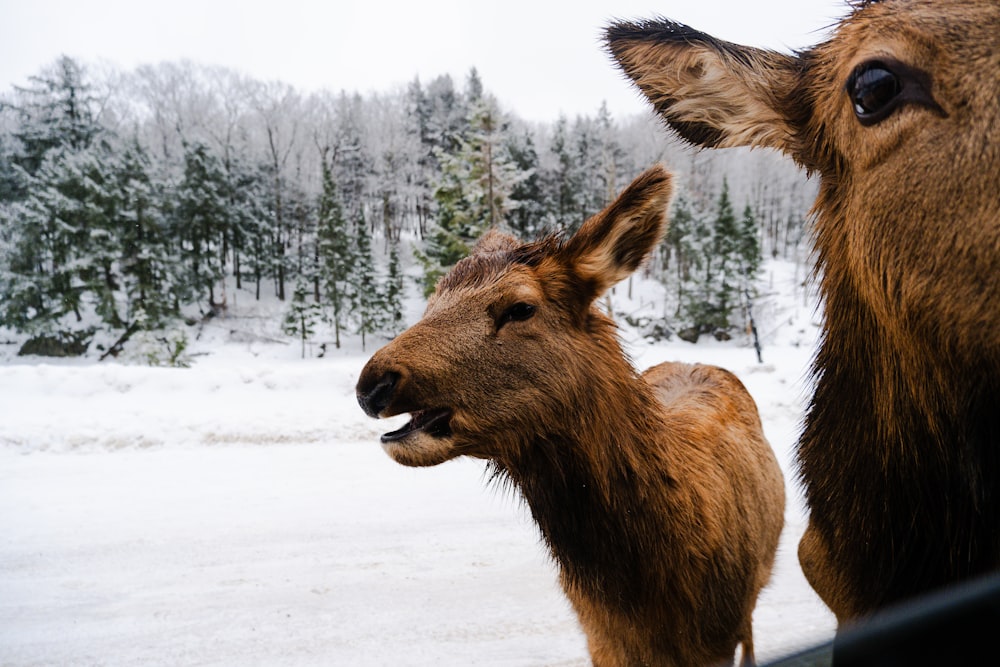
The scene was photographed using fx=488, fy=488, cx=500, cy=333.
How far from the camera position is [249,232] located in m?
32.1

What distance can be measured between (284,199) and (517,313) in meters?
36.5

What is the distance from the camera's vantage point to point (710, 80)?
167cm

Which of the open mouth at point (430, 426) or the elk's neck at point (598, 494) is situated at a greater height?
the open mouth at point (430, 426)

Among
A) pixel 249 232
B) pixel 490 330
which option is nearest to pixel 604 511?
pixel 490 330

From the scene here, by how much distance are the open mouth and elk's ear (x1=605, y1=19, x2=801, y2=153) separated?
145 cm

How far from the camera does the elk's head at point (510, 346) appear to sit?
6.44 ft

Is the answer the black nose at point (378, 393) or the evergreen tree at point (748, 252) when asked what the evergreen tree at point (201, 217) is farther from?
the black nose at point (378, 393)

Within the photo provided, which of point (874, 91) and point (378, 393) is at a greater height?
point (874, 91)

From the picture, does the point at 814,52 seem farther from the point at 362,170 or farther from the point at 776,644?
the point at 362,170

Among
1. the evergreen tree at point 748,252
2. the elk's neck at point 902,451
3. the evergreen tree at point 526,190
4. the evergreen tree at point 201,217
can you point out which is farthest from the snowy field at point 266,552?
the evergreen tree at point 201,217

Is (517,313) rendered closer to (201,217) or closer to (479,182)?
(479,182)

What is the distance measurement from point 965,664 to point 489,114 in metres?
12.2

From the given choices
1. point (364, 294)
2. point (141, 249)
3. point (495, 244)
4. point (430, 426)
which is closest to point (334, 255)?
point (364, 294)

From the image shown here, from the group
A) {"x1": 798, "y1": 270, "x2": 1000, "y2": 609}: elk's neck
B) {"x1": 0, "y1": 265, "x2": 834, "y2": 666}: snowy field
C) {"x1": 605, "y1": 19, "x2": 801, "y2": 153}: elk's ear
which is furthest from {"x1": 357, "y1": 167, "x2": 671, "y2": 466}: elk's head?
{"x1": 798, "y1": 270, "x2": 1000, "y2": 609}: elk's neck
